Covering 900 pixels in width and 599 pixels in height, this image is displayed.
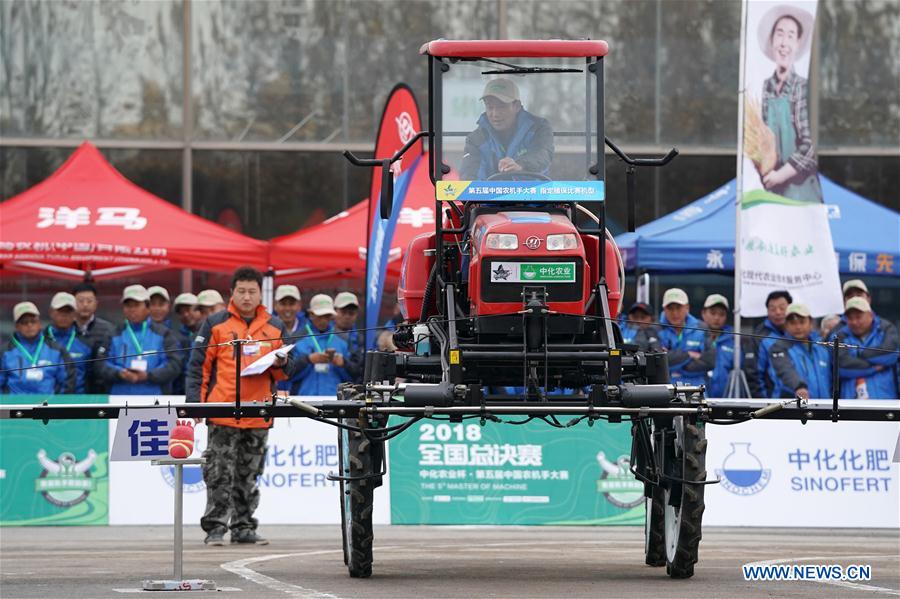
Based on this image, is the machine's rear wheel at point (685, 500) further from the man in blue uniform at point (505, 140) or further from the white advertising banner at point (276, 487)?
the white advertising banner at point (276, 487)

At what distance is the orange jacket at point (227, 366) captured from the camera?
14000mm

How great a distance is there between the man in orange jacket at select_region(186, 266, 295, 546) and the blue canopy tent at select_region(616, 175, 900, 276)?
6.44 metres

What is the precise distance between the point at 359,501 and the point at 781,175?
28.7 feet

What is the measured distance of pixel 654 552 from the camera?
39.8 ft

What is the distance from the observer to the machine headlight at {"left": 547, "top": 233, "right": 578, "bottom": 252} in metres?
10.2

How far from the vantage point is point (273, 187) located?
24.9 meters

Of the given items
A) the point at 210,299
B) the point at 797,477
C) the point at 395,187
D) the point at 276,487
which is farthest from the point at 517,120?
the point at 210,299

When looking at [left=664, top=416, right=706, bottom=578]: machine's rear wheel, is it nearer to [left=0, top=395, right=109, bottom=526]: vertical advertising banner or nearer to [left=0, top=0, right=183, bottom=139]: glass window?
[left=0, top=395, right=109, bottom=526]: vertical advertising banner

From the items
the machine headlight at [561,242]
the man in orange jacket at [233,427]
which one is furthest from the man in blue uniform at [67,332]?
the machine headlight at [561,242]

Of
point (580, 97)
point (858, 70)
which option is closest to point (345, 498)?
point (580, 97)

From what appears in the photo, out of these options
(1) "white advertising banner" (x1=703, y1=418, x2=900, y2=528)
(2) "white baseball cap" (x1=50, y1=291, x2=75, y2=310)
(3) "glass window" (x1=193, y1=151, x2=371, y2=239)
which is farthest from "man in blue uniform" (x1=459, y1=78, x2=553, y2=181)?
(3) "glass window" (x1=193, y1=151, x2=371, y2=239)

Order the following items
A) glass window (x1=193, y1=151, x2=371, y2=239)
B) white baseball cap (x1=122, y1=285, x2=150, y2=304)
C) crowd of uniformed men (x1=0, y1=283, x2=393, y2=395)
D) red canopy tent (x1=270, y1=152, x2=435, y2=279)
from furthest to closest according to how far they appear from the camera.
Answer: glass window (x1=193, y1=151, x2=371, y2=239)
white baseball cap (x1=122, y1=285, x2=150, y2=304)
red canopy tent (x1=270, y1=152, x2=435, y2=279)
crowd of uniformed men (x1=0, y1=283, x2=393, y2=395)

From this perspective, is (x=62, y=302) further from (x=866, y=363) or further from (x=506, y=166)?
(x=506, y=166)

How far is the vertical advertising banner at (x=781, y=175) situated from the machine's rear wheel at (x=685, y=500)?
713cm
